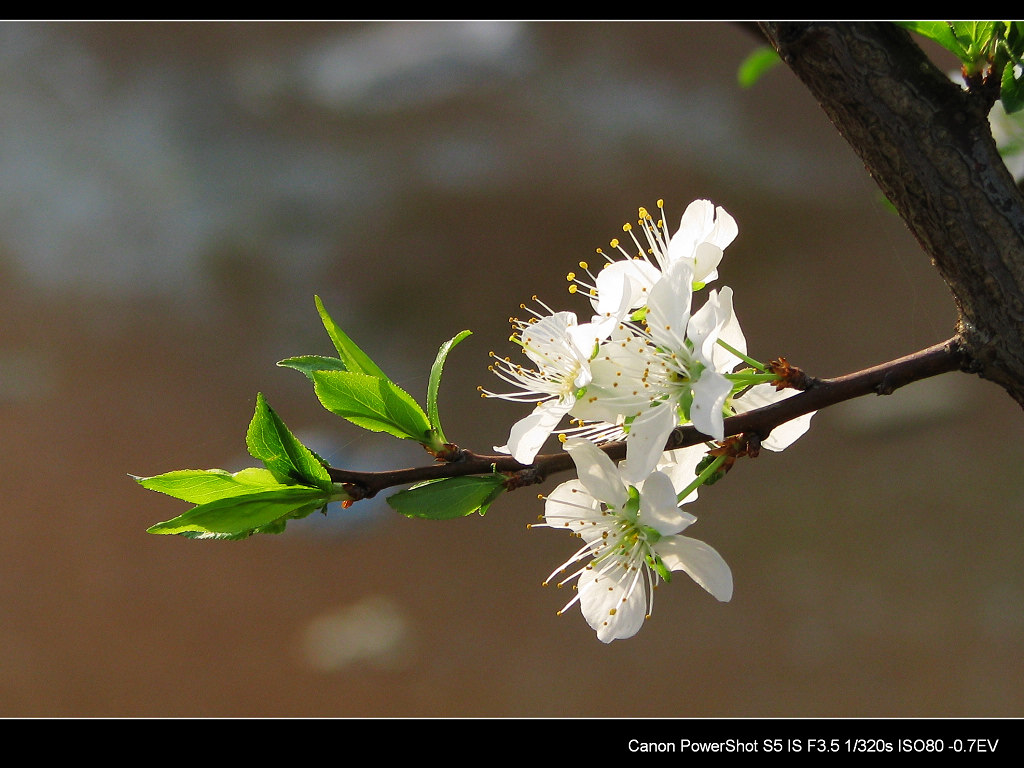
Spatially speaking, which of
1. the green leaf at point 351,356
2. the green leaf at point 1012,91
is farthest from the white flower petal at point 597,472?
the green leaf at point 1012,91

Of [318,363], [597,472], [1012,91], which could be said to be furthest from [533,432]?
[1012,91]

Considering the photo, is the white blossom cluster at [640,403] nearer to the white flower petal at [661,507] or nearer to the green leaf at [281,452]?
the white flower petal at [661,507]

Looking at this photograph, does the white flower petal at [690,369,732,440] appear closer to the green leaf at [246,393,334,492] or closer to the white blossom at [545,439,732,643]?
the white blossom at [545,439,732,643]

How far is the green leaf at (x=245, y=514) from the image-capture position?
1.40 feet

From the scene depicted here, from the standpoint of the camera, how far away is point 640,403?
16.4 inches

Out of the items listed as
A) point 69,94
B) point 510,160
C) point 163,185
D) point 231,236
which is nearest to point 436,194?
point 510,160

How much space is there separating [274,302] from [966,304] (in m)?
2.31

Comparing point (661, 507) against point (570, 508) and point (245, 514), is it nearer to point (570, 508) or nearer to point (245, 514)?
point (570, 508)

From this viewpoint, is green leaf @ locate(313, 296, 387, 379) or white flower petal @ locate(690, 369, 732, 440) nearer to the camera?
white flower petal @ locate(690, 369, 732, 440)

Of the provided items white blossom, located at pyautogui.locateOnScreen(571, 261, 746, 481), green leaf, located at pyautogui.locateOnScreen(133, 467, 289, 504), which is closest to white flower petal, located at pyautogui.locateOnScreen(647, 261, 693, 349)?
white blossom, located at pyautogui.locateOnScreen(571, 261, 746, 481)

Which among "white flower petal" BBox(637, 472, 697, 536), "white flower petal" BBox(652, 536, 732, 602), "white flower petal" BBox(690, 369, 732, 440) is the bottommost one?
"white flower petal" BBox(652, 536, 732, 602)

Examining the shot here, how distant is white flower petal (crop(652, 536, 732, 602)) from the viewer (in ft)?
1.43

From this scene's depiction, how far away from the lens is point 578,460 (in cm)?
42

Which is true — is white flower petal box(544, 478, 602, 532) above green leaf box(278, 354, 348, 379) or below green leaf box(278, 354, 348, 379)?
below
